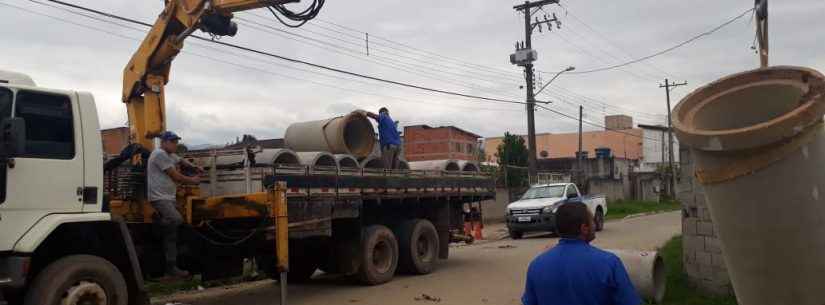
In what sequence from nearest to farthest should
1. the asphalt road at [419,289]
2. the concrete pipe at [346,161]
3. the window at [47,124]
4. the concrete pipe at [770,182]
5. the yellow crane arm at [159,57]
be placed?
the concrete pipe at [770,182]
the window at [47,124]
the asphalt road at [419,289]
the yellow crane arm at [159,57]
the concrete pipe at [346,161]

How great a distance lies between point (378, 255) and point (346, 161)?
5.28 feet

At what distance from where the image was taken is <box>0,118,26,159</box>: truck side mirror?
580cm

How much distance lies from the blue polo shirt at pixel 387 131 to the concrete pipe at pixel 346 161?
3.27 ft

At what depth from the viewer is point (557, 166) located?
53.9 metres

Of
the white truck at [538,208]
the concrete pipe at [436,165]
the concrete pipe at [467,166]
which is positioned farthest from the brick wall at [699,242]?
the white truck at [538,208]

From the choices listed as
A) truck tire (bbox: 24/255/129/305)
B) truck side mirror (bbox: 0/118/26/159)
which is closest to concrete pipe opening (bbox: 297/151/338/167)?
truck tire (bbox: 24/255/129/305)

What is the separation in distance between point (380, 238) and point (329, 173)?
198 cm

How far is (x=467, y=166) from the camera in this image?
48.5 feet

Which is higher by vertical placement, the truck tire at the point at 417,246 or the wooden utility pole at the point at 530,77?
the wooden utility pole at the point at 530,77

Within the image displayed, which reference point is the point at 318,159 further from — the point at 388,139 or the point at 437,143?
the point at 437,143

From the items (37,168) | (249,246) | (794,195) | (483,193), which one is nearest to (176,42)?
(249,246)

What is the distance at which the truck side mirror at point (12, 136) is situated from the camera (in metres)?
5.80

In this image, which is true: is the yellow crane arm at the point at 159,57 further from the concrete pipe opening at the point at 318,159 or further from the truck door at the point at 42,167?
the truck door at the point at 42,167

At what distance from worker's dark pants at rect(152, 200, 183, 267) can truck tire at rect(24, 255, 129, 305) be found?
1150mm
